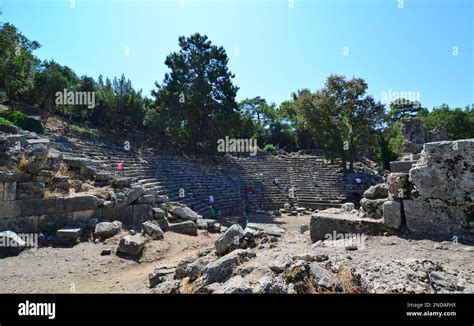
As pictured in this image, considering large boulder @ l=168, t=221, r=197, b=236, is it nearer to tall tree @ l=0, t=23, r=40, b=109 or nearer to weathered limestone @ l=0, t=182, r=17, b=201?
weathered limestone @ l=0, t=182, r=17, b=201

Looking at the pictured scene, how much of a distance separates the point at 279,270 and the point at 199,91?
66.4 feet

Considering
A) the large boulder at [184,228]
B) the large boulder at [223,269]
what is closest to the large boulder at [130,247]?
the large boulder at [184,228]

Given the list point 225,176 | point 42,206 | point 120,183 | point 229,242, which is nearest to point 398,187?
point 229,242

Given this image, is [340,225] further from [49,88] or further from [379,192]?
[49,88]

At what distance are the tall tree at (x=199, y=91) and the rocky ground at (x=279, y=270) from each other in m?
17.4

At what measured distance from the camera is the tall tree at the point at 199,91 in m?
22.6

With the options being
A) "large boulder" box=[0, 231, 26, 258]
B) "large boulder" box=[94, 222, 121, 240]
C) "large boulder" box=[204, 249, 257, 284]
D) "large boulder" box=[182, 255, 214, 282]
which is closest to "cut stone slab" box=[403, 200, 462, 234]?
"large boulder" box=[204, 249, 257, 284]

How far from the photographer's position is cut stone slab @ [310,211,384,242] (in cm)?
456

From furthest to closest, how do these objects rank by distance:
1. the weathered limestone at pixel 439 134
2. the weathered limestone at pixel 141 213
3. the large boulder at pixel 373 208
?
the weathered limestone at pixel 439 134 < the weathered limestone at pixel 141 213 < the large boulder at pixel 373 208

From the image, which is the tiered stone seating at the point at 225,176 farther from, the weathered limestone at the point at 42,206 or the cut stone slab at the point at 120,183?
the weathered limestone at the point at 42,206

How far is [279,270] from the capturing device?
3291mm

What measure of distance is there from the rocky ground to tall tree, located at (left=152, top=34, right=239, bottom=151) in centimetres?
1737

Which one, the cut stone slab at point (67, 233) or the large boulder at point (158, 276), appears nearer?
the large boulder at point (158, 276)
